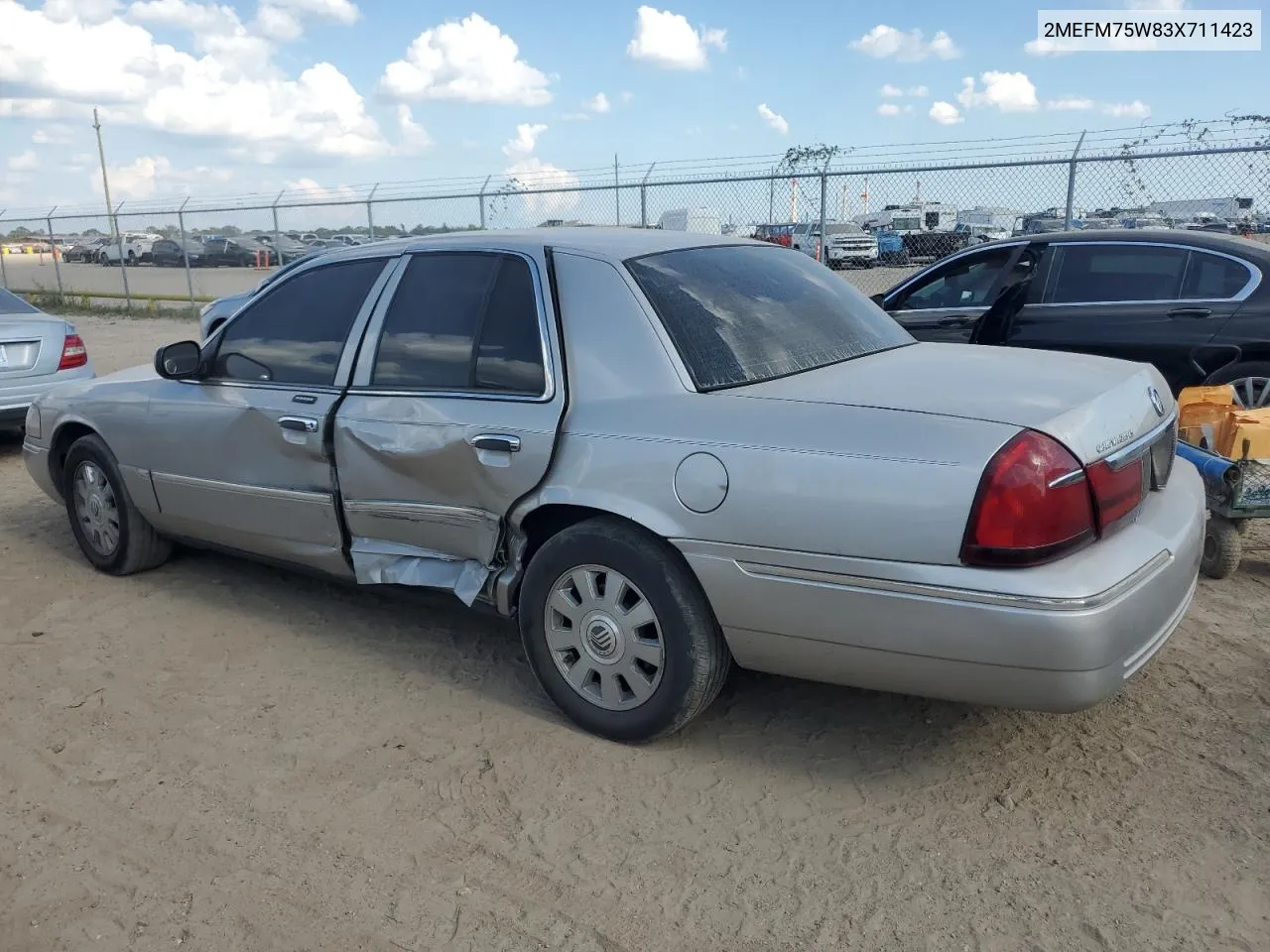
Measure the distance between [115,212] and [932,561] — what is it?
22719 mm

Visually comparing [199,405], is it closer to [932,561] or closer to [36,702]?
[36,702]

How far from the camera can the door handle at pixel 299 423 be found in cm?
400

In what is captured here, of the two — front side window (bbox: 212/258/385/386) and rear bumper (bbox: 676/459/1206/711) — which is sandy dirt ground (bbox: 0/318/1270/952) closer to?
rear bumper (bbox: 676/459/1206/711)

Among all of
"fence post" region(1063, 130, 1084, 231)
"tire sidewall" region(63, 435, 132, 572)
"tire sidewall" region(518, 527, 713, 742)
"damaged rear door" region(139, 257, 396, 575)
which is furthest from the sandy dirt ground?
"fence post" region(1063, 130, 1084, 231)

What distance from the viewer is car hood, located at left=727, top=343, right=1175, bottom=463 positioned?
279 centimetres

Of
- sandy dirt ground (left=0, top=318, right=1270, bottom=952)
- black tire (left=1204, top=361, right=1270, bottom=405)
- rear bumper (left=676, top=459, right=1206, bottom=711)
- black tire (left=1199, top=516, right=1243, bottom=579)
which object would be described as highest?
black tire (left=1204, top=361, right=1270, bottom=405)

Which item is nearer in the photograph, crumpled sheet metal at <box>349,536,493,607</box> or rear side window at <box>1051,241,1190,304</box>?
crumpled sheet metal at <box>349,536,493,607</box>

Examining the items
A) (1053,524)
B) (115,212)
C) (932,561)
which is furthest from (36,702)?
(115,212)

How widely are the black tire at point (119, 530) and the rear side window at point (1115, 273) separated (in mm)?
5418

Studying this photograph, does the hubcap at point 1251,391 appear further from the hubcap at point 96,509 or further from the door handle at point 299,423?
the hubcap at point 96,509

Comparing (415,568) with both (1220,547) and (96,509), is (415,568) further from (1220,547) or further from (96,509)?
(1220,547)

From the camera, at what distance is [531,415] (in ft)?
11.2

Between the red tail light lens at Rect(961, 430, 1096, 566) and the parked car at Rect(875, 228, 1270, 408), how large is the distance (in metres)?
3.95

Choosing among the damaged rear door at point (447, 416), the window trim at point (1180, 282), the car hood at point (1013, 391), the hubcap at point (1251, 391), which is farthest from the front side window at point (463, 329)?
the hubcap at point (1251, 391)
